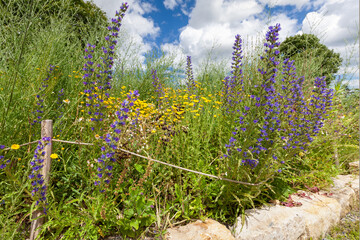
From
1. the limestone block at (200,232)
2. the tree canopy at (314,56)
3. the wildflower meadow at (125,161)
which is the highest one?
the tree canopy at (314,56)

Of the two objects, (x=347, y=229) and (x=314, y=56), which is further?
(x=314, y=56)

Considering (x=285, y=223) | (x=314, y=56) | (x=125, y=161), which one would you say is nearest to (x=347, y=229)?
(x=285, y=223)

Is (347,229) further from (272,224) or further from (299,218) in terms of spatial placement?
(272,224)

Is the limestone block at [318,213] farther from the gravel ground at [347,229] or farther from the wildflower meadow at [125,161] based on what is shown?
the wildflower meadow at [125,161]

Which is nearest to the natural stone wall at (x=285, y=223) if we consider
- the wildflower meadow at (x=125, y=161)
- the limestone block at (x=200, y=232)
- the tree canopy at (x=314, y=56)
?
the limestone block at (x=200, y=232)

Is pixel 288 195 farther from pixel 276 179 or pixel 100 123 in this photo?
pixel 100 123

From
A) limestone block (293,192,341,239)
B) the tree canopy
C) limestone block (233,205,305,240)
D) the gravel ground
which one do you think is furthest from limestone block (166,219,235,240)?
the tree canopy

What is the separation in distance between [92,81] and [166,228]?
5.21ft

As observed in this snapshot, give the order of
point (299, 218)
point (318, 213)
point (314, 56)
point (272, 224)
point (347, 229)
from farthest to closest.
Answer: point (314, 56) → point (347, 229) → point (318, 213) → point (299, 218) → point (272, 224)

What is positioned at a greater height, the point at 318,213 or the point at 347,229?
the point at 318,213

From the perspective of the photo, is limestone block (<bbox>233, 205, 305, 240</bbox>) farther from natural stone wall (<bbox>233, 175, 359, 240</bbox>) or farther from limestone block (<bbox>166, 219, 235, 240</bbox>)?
limestone block (<bbox>166, 219, 235, 240</bbox>)

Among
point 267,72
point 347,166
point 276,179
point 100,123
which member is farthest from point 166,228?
point 347,166

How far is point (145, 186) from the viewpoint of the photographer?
2041 mm

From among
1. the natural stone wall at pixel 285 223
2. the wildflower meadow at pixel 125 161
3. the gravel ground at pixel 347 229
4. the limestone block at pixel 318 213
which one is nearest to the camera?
the wildflower meadow at pixel 125 161
